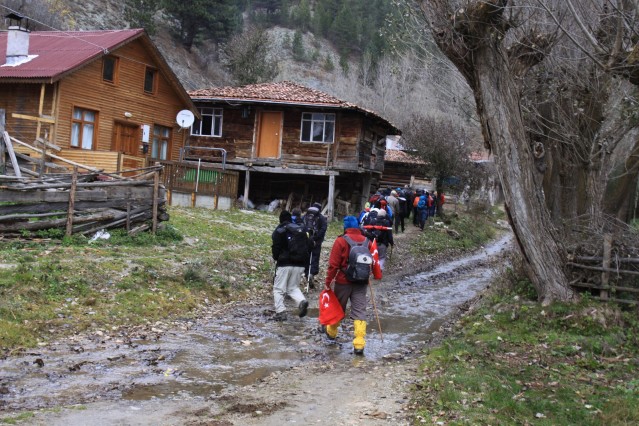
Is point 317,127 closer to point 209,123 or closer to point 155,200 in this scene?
point 209,123

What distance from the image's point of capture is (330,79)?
8619 centimetres

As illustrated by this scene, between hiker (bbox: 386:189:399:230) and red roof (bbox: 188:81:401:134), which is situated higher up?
red roof (bbox: 188:81:401:134)

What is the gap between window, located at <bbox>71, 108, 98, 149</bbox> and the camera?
2731 centimetres

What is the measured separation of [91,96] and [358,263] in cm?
2127

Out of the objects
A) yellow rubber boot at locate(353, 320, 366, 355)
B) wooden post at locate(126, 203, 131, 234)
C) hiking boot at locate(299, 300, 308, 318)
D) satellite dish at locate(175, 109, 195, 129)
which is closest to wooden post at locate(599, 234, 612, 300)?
yellow rubber boot at locate(353, 320, 366, 355)

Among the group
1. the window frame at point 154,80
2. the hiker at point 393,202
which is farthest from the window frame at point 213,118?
the hiker at point 393,202

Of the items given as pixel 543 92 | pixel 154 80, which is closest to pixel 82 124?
pixel 154 80

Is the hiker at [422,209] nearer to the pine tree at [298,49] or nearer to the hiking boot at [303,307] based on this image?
the hiking boot at [303,307]

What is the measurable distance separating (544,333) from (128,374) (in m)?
6.26

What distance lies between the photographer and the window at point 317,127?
1215 inches

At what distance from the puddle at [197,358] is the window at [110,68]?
1891cm

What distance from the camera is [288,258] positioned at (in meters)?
11.5

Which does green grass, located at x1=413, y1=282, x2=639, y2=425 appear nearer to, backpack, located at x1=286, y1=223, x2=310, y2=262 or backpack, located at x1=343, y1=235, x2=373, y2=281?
backpack, located at x1=343, y1=235, x2=373, y2=281

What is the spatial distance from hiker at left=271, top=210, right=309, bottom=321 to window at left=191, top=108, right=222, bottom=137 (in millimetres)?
21567
